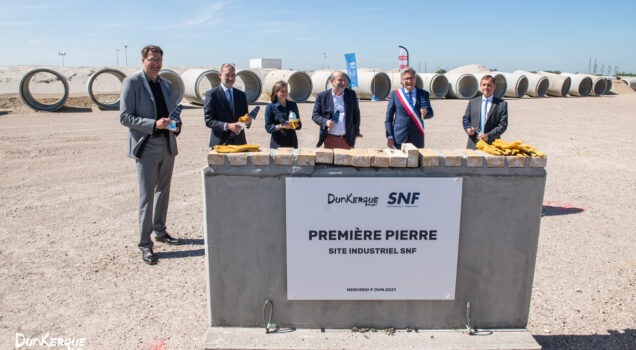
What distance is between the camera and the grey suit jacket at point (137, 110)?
4.07 m

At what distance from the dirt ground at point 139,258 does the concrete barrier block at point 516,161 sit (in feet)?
4.18

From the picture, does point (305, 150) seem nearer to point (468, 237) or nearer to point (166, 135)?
point (468, 237)

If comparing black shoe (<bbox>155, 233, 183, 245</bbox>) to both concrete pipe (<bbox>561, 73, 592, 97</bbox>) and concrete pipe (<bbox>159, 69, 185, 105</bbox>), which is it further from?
concrete pipe (<bbox>561, 73, 592, 97</bbox>)

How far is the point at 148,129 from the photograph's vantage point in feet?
13.4

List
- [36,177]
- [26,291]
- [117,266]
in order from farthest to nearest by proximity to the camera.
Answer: [36,177] < [117,266] < [26,291]

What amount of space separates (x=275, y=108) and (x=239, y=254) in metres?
2.87

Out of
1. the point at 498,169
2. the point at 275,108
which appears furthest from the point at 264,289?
the point at 275,108

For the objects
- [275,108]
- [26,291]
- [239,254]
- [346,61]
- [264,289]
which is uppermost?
[346,61]

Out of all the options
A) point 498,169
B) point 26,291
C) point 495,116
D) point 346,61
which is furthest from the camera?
point 346,61

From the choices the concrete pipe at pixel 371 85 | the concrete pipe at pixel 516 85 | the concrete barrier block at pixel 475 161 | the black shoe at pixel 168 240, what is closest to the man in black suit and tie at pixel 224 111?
the black shoe at pixel 168 240

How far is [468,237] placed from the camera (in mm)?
2783

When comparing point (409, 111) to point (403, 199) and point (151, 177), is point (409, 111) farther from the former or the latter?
point (151, 177)

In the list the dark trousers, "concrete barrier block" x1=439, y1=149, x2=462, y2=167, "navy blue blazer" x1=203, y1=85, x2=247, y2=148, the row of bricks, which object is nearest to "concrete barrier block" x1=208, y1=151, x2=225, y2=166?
the row of bricks

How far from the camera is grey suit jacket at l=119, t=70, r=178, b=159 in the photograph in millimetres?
4074
